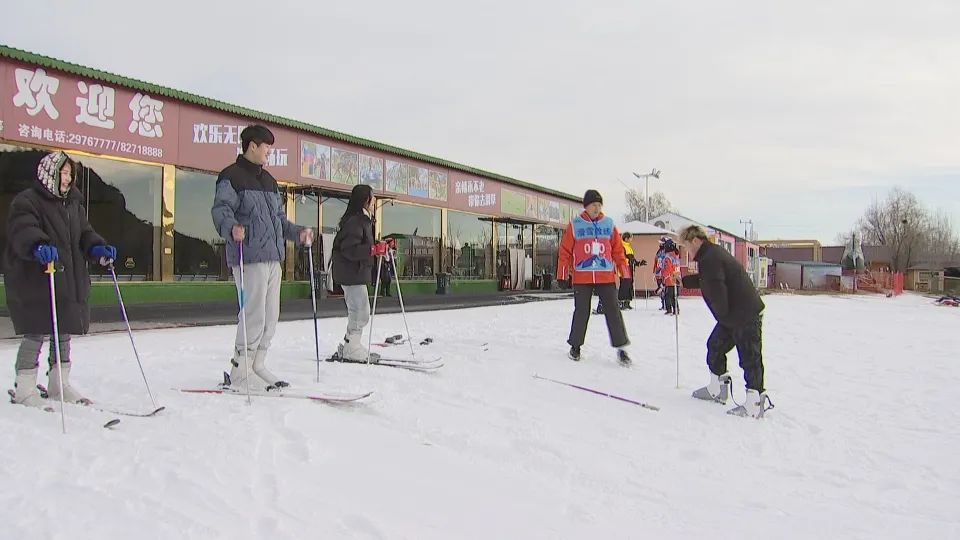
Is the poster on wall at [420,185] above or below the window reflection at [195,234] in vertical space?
above

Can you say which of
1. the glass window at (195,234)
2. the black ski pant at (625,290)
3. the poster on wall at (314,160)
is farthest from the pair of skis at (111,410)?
the poster on wall at (314,160)

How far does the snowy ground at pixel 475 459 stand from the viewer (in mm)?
2730

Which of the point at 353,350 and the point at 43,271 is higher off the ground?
the point at 43,271

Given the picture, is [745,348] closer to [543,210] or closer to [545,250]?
[545,250]

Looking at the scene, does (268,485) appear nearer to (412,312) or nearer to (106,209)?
(412,312)

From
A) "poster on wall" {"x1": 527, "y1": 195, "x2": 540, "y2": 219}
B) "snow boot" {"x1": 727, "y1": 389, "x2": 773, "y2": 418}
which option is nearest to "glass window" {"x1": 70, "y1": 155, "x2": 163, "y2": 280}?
"snow boot" {"x1": 727, "y1": 389, "x2": 773, "y2": 418}

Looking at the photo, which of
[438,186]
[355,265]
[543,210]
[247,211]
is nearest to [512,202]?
[543,210]

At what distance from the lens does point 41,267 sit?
12.8 feet

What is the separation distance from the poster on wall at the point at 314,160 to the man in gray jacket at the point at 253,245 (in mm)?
12348

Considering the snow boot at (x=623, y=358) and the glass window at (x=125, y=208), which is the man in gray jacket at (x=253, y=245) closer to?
the snow boot at (x=623, y=358)

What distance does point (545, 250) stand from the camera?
28.8 meters

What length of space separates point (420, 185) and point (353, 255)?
49.8 ft

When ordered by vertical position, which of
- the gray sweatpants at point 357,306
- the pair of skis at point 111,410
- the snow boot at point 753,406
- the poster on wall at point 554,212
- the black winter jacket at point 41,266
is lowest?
the snow boot at point 753,406

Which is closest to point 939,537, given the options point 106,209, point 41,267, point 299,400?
point 299,400
